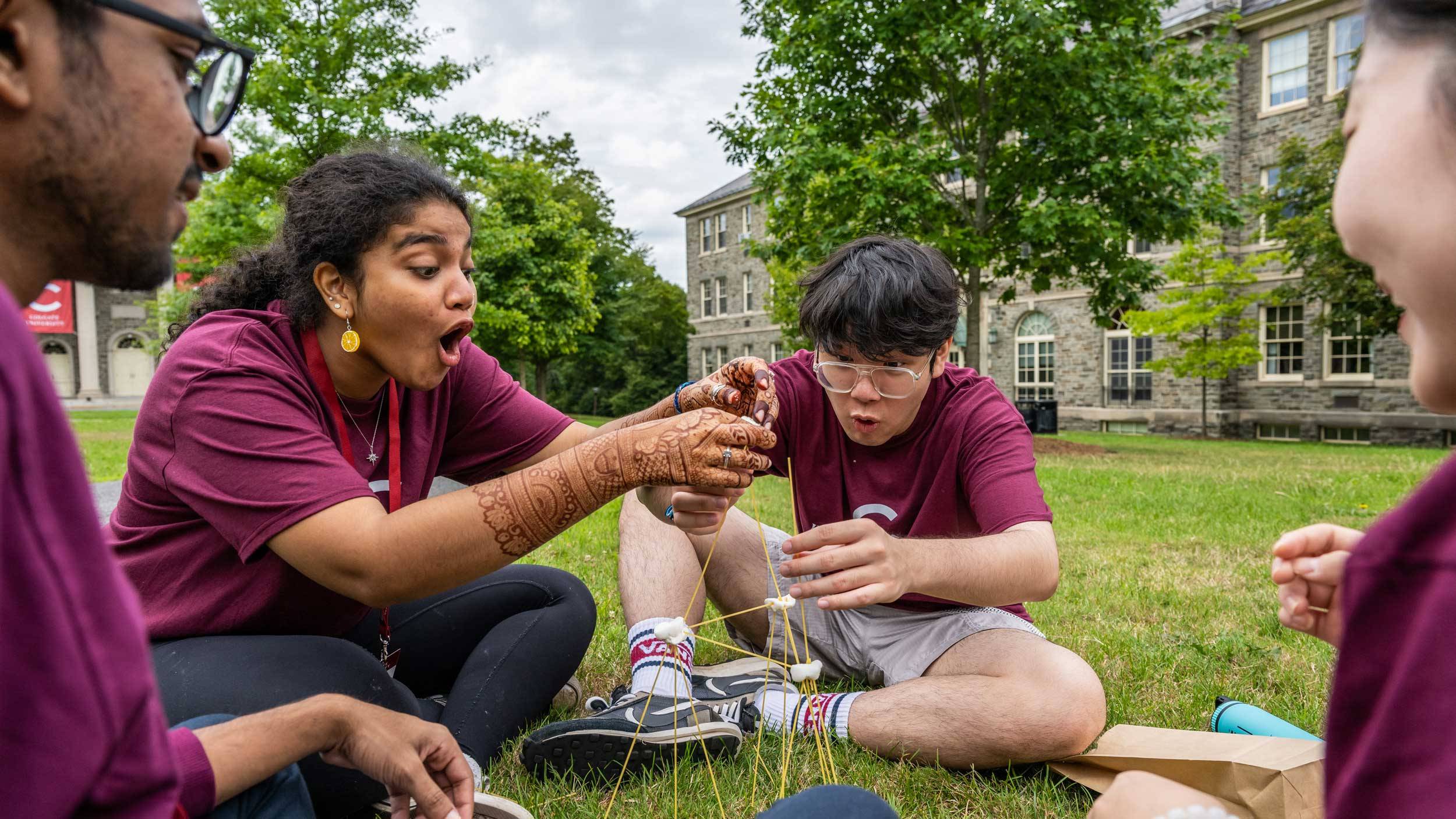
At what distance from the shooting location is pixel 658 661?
272cm

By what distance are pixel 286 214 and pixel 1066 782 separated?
2547 mm

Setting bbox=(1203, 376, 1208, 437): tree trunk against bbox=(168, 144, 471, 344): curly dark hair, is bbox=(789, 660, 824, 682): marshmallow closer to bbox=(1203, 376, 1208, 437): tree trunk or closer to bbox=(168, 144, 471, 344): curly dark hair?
bbox=(168, 144, 471, 344): curly dark hair

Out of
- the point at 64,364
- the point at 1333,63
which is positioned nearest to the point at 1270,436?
the point at 1333,63

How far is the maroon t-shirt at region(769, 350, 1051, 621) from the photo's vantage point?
2682 millimetres

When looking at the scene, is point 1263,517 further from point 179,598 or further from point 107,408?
point 107,408

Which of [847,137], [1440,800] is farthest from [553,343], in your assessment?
[1440,800]

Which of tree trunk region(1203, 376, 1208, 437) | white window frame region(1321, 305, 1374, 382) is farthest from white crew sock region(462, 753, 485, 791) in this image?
white window frame region(1321, 305, 1374, 382)

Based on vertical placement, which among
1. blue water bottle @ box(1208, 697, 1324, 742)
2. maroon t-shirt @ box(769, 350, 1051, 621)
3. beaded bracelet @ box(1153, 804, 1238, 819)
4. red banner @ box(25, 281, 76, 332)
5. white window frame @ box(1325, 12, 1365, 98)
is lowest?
blue water bottle @ box(1208, 697, 1324, 742)

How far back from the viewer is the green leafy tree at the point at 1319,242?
17.2m

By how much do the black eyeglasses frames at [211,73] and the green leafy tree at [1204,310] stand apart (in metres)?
20.1

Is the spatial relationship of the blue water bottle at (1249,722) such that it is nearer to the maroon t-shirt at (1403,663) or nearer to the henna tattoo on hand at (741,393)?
the henna tattoo on hand at (741,393)

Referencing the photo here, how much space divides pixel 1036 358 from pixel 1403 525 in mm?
27385

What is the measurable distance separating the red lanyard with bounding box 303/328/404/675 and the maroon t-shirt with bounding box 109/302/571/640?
22mm

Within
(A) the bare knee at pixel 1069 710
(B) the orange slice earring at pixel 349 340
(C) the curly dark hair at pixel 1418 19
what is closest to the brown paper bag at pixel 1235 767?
Answer: (A) the bare knee at pixel 1069 710
